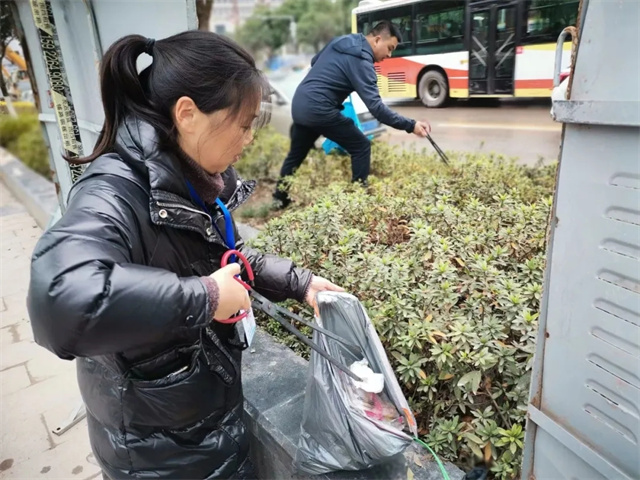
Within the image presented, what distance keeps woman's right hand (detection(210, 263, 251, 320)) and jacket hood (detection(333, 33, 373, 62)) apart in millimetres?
2692

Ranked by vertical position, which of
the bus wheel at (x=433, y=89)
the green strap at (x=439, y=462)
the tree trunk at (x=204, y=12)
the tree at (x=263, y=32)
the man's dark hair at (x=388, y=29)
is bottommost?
the green strap at (x=439, y=462)

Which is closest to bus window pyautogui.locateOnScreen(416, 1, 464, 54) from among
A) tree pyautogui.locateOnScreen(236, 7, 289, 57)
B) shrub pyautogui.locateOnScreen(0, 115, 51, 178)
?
shrub pyautogui.locateOnScreen(0, 115, 51, 178)

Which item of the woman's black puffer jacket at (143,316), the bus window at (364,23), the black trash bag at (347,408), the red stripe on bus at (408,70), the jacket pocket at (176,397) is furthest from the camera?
the bus window at (364,23)

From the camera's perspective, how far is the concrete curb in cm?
144

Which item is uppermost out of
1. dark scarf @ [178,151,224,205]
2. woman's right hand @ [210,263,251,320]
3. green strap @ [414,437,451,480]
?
dark scarf @ [178,151,224,205]

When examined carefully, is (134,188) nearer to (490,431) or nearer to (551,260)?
(551,260)

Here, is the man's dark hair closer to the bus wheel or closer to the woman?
the bus wheel

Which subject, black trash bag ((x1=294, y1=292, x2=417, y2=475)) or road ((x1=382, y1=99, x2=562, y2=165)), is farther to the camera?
road ((x1=382, y1=99, x2=562, y2=165))

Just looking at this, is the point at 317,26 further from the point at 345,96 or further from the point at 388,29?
the point at 388,29

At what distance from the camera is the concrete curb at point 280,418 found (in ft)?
4.73

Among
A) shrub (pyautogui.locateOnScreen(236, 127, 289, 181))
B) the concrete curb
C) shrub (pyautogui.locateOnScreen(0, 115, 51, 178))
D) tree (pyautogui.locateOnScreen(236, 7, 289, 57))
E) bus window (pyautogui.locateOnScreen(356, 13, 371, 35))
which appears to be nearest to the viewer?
the concrete curb

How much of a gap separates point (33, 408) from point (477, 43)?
3357 millimetres

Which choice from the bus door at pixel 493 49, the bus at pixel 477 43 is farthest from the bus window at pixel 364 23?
the bus door at pixel 493 49

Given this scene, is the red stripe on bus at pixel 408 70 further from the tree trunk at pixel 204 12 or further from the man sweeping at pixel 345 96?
the tree trunk at pixel 204 12
